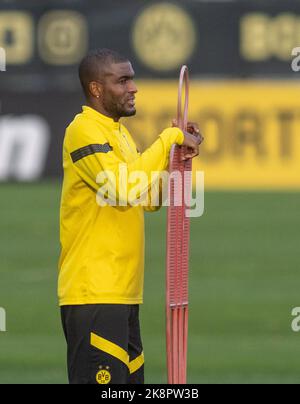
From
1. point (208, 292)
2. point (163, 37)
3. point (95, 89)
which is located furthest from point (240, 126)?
point (95, 89)

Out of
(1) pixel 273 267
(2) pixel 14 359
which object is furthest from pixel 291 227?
(2) pixel 14 359

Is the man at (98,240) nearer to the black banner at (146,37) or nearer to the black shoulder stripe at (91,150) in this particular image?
the black shoulder stripe at (91,150)

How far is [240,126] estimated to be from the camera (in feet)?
75.9

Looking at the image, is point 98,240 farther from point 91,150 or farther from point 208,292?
point 208,292

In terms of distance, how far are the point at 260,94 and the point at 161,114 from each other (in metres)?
1.63

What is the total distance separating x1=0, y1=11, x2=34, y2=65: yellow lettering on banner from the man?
16.6 m

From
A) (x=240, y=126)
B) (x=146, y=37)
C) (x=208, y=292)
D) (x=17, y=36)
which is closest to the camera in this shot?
(x=208, y=292)

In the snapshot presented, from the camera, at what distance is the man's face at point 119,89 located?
6289mm

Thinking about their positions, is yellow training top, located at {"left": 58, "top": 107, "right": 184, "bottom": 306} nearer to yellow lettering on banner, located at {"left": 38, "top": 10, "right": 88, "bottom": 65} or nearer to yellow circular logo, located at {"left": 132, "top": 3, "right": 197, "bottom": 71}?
yellow lettering on banner, located at {"left": 38, "top": 10, "right": 88, "bottom": 65}

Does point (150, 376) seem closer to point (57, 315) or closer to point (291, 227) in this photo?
point (57, 315)

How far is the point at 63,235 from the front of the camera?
6.32 meters

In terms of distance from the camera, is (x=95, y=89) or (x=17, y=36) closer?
(x=95, y=89)

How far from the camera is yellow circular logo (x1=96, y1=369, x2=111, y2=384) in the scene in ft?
20.4

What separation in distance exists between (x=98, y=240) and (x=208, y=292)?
784 centimetres
